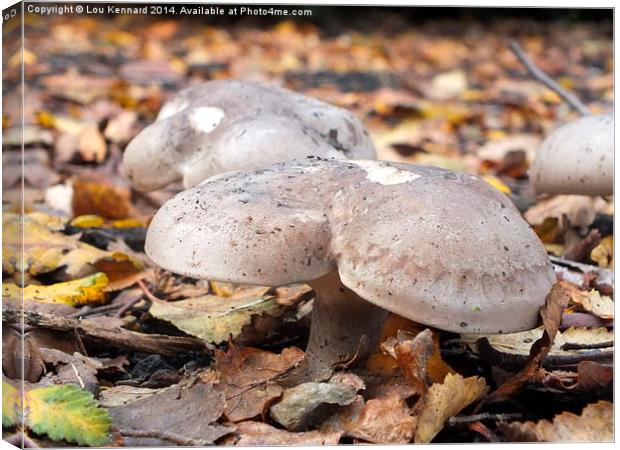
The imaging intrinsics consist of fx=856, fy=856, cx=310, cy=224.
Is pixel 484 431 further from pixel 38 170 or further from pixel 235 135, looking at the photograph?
pixel 38 170

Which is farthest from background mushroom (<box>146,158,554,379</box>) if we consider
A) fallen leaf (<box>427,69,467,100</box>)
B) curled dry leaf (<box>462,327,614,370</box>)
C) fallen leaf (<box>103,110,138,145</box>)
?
fallen leaf (<box>427,69,467,100</box>)

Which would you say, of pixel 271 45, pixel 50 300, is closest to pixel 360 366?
pixel 50 300

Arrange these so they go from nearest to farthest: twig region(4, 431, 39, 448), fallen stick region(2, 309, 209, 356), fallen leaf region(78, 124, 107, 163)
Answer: twig region(4, 431, 39, 448), fallen stick region(2, 309, 209, 356), fallen leaf region(78, 124, 107, 163)

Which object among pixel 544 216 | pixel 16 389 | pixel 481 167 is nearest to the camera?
pixel 16 389

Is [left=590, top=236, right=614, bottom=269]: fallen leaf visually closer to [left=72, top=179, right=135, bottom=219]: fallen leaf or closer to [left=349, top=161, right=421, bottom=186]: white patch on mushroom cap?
[left=349, top=161, right=421, bottom=186]: white patch on mushroom cap

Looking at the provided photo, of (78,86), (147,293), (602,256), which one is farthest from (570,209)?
(78,86)

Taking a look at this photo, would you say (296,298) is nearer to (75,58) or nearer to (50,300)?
(50,300)
